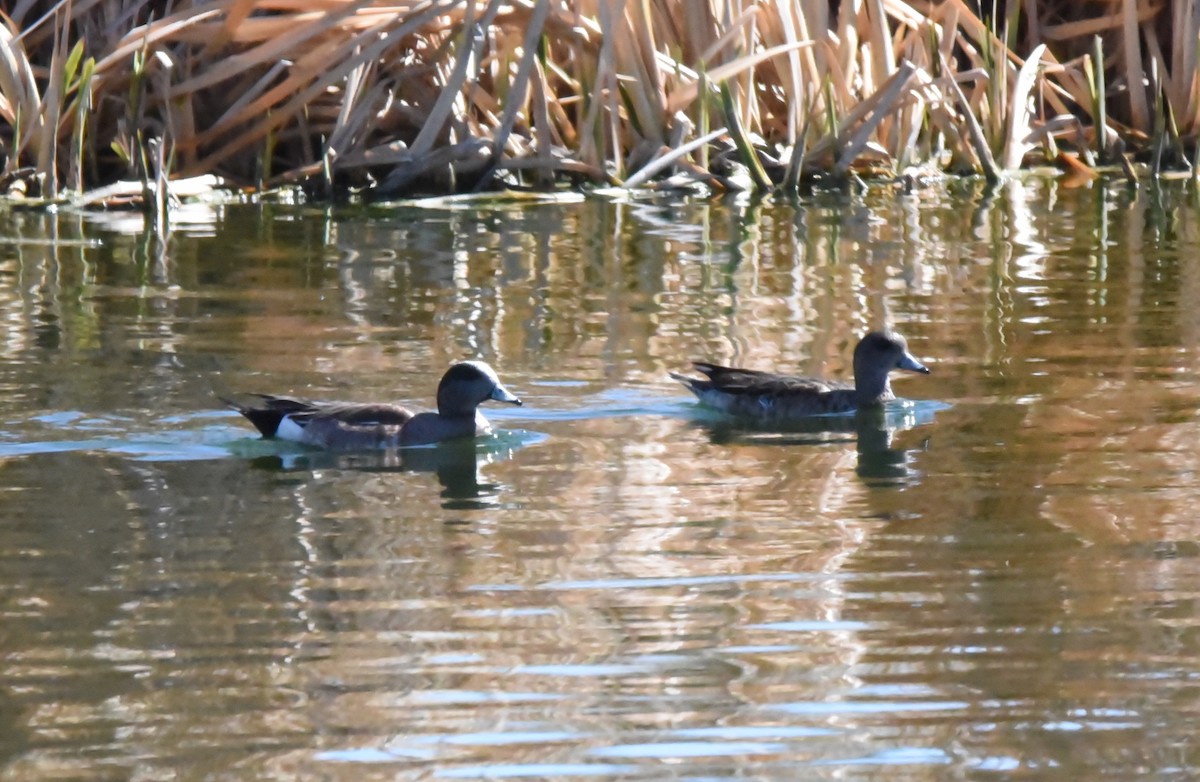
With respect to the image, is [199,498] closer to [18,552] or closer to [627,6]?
[18,552]

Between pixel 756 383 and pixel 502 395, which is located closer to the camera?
pixel 502 395

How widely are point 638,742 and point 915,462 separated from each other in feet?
9.42

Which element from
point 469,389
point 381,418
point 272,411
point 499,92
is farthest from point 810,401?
point 499,92

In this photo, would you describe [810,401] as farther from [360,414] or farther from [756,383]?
[360,414]

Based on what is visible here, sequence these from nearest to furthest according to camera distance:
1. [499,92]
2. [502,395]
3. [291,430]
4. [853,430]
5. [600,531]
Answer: [600,531] → [291,430] → [502,395] → [853,430] → [499,92]

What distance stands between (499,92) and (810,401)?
6415 mm

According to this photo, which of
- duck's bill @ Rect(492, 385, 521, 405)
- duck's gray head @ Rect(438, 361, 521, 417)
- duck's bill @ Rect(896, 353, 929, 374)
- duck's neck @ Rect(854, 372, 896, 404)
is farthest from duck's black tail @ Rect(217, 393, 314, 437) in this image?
duck's bill @ Rect(896, 353, 929, 374)

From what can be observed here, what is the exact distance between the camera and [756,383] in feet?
23.9

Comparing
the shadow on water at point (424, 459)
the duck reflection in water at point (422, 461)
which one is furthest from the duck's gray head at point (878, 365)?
the duck reflection in water at point (422, 461)

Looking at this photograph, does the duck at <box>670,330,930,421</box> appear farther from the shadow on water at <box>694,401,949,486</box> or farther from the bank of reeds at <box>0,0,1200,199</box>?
the bank of reeds at <box>0,0,1200,199</box>

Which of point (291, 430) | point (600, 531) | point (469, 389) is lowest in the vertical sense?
point (600, 531)

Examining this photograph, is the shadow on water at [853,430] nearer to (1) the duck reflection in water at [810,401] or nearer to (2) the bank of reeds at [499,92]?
(1) the duck reflection in water at [810,401]

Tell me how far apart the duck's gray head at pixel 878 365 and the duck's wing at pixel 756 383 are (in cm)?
11

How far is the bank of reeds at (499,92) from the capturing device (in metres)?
12.6
